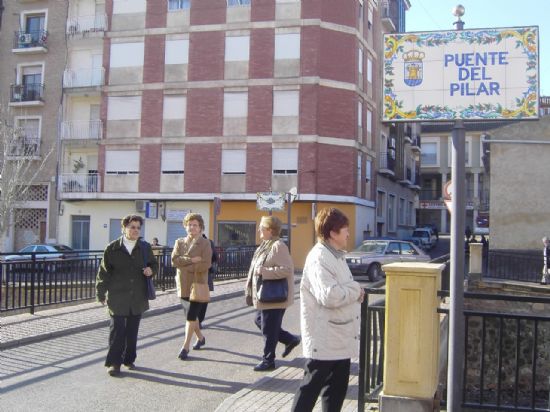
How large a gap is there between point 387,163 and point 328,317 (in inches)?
1361

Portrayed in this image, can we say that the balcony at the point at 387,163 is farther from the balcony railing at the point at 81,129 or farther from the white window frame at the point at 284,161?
the balcony railing at the point at 81,129

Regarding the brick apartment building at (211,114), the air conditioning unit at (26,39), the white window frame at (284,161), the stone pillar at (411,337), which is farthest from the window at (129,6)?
the stone pillar at (411,337)

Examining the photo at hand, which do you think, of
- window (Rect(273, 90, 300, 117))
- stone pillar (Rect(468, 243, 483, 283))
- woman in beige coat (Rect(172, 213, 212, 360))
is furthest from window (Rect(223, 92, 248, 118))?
woman in beige coat (Rect(172, 213, 212, 360))

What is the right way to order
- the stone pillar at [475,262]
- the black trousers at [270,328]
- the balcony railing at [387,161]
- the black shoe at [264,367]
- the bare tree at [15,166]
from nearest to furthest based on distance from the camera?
the black trousers at [270,328], the black shoe at [264,367], the stone pillar at [475,262], the bare tree at [15,166], the balcony railing at [387,161]

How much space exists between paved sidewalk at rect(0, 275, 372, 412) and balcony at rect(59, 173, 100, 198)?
18.2 meters

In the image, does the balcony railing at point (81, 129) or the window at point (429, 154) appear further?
the window at point (429, 154)

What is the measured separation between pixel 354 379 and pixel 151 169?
26.2 meters

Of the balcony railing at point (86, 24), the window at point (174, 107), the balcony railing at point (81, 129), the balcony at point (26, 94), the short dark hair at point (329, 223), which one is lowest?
the short dark hair at point (329, 223)

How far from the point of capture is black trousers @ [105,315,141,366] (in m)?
6.57

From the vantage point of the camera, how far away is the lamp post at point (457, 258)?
389 centimetres

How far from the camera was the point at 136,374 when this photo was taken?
6.65 meters

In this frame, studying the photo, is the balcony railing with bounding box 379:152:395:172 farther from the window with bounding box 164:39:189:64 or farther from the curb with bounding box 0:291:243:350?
the curb with bounding box 0:291:243:350

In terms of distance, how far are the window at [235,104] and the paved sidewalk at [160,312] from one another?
15.3 metres

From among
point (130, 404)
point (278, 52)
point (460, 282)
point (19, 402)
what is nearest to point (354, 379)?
point (130, 404)
